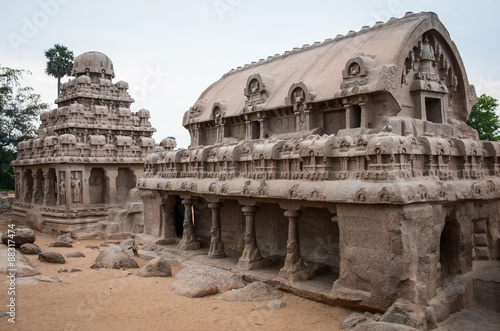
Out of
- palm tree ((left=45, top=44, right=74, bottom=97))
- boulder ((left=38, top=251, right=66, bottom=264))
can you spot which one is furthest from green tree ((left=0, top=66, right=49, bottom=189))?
boulder ((left=38, top=251, right=66, bottom=264))

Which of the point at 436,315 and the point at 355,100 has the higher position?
the point at 355,100

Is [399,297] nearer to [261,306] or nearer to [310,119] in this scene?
[261,306]

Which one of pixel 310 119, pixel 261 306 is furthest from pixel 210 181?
pixel 261 306

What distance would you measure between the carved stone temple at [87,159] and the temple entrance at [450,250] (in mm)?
14631

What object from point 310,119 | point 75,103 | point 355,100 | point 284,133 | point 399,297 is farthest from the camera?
point 75,103

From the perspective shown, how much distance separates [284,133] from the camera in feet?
42.5

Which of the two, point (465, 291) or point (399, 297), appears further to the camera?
point (465, 291)

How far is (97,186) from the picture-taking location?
23.5 meters

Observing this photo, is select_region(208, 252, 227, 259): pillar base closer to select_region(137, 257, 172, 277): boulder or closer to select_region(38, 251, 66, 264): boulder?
select_region(137, 257, 172, 277): boulder

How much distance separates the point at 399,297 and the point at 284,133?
6.19 metres

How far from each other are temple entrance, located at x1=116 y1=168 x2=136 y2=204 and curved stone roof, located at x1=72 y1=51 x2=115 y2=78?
21.2 ft

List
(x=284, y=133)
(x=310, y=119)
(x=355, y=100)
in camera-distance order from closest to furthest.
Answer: (x=355, y=100)
(x=310, y=119)
(x=284, y=133)

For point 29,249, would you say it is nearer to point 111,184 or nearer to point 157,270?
point 157,270

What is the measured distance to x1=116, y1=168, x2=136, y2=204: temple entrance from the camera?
934 inches
